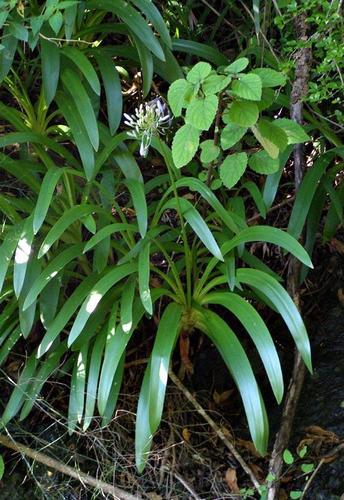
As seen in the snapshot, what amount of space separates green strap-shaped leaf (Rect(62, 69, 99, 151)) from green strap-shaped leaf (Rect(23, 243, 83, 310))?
26 centimetres

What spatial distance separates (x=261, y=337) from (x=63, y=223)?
1.70 ft

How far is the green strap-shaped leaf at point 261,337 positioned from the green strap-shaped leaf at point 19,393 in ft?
1.73

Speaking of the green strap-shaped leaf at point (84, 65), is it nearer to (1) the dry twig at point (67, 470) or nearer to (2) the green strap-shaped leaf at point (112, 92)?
(2) the green strap-shaped leaf at point (112, 92)

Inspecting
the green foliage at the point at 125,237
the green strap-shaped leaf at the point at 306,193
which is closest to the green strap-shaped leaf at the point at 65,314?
the green foliage at the point at 125,237

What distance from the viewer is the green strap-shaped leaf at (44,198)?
4.95ft

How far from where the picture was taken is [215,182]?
172cm

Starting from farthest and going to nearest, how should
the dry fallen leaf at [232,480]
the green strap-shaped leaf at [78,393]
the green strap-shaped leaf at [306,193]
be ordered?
1. the green strap-shaped leaf at [306,193]
2. the dry fallen leaf at [232,480]
3. the green strap-shaped leaf at [78,393]

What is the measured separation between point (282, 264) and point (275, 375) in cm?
76

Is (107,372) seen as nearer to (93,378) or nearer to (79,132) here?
(93,378)

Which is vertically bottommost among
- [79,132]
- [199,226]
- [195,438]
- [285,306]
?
[195,438]

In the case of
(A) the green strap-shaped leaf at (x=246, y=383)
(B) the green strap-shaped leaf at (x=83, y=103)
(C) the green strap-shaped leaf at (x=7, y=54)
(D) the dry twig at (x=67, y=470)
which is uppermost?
(C) the green strap-shaped leaf at (x=7, y=54)

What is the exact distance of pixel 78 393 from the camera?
5.28 ft

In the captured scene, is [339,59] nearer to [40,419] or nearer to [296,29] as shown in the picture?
[296,29]

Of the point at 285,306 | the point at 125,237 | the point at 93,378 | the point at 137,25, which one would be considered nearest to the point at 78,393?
the point at 93,378
